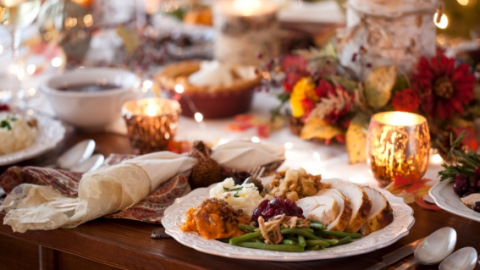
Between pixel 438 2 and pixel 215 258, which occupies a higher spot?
pixel 438 2

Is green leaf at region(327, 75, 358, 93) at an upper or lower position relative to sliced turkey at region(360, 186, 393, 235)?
upper

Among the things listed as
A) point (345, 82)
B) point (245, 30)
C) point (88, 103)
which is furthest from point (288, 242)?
point (245, 30)

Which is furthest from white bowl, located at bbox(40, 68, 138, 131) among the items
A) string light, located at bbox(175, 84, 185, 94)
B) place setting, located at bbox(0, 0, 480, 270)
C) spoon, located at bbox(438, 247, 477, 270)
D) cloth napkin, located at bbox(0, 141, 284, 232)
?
spoon, located at bbox(438, 247, 477, 270)

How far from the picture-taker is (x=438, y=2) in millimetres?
1739

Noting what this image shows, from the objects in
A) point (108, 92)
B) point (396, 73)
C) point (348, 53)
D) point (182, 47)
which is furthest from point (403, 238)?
point (182, 47)

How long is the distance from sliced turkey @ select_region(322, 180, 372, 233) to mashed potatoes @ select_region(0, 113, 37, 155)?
0.74 meters

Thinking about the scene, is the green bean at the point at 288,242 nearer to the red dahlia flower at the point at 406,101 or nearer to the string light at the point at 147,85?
the red dahlia flower at the point at 406,101

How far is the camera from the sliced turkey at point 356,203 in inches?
44.7

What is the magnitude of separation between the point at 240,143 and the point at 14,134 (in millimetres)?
510

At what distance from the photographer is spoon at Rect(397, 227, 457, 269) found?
111cm

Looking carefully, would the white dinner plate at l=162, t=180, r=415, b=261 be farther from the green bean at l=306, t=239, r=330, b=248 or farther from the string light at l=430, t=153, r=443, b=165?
the string light at l=430, t=153, r=443, b=165

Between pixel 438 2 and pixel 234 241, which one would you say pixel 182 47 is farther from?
pixel 234 241

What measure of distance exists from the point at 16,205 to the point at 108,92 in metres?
0.53

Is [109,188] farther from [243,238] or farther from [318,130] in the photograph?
[318,130]
